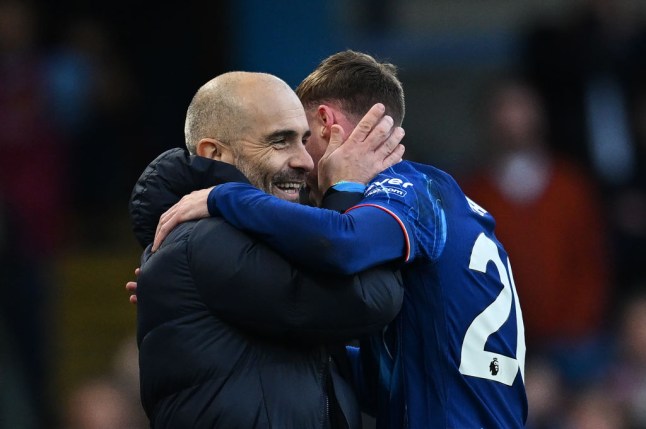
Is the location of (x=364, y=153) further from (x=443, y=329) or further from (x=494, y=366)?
(x=494, y=366)

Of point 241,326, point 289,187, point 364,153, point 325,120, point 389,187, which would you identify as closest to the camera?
point 241,326

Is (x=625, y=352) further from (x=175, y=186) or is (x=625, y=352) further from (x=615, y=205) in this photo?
(x=175, y=186)

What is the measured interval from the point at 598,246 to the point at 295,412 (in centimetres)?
498

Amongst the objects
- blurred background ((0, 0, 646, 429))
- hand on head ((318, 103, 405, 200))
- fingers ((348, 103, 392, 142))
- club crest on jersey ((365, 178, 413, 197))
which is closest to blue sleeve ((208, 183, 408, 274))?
club crest on jersey ((365, 178, 413, 197))

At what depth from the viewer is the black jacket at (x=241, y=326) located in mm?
3879

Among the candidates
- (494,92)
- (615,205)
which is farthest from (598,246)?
(494,92)

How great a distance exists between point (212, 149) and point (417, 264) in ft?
2.42

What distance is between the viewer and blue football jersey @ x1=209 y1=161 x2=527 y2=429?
157 inches

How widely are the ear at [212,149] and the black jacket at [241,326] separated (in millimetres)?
142

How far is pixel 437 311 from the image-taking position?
4.17 metres

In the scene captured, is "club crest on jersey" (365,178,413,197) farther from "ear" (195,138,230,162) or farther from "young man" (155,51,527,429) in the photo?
"ear" (195,138,230,162)

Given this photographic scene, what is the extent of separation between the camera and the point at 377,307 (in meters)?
3.91

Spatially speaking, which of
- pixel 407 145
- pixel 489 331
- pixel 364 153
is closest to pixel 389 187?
pixel 364 153

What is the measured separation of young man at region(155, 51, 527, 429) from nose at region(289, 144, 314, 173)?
0.04 m
